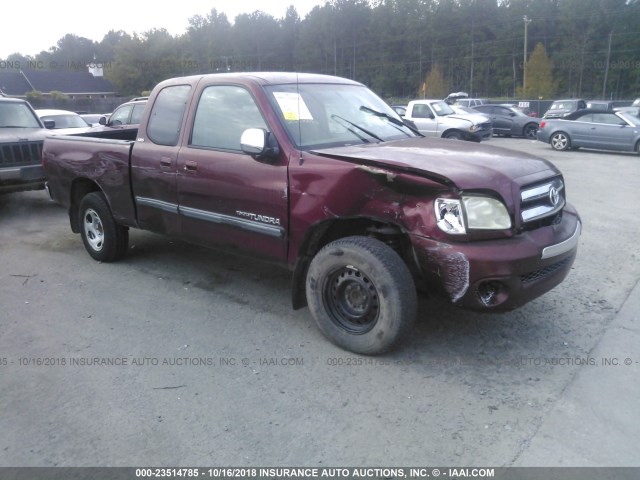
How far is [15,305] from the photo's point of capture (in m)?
4.75

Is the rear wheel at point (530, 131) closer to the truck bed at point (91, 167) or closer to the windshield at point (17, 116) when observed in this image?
the windshield at point (17, 116)

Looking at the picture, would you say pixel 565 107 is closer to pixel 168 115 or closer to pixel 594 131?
pixel 594 131

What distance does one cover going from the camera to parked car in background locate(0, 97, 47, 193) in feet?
26.7

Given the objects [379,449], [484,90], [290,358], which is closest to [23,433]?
[290,358]

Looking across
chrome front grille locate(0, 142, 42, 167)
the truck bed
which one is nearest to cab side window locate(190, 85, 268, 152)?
the truck bed

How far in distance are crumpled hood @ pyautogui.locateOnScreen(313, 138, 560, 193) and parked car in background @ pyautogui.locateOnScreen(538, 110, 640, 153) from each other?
14.4 metres

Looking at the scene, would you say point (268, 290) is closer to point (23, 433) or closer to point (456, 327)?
point (456, 327)

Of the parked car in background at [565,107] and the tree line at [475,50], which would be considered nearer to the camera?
the parked car in background at [565,107]

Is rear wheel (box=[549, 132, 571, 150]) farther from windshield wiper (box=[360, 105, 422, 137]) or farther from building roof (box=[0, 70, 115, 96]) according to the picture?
building roof (box=[0, 70, 115, 96])

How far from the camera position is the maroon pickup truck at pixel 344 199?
3.30 metres

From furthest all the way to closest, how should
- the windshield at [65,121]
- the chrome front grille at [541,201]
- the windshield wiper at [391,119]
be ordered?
the windshield at [65,121] → the windshield wiper at [391,119] → the chrome front grille at [541,201]

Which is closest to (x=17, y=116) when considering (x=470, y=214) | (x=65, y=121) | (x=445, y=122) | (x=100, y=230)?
(x=65, y=121)

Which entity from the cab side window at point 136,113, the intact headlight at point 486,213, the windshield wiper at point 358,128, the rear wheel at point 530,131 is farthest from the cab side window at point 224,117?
the rear wheel at point 530,131

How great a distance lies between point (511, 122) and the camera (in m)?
23.4
